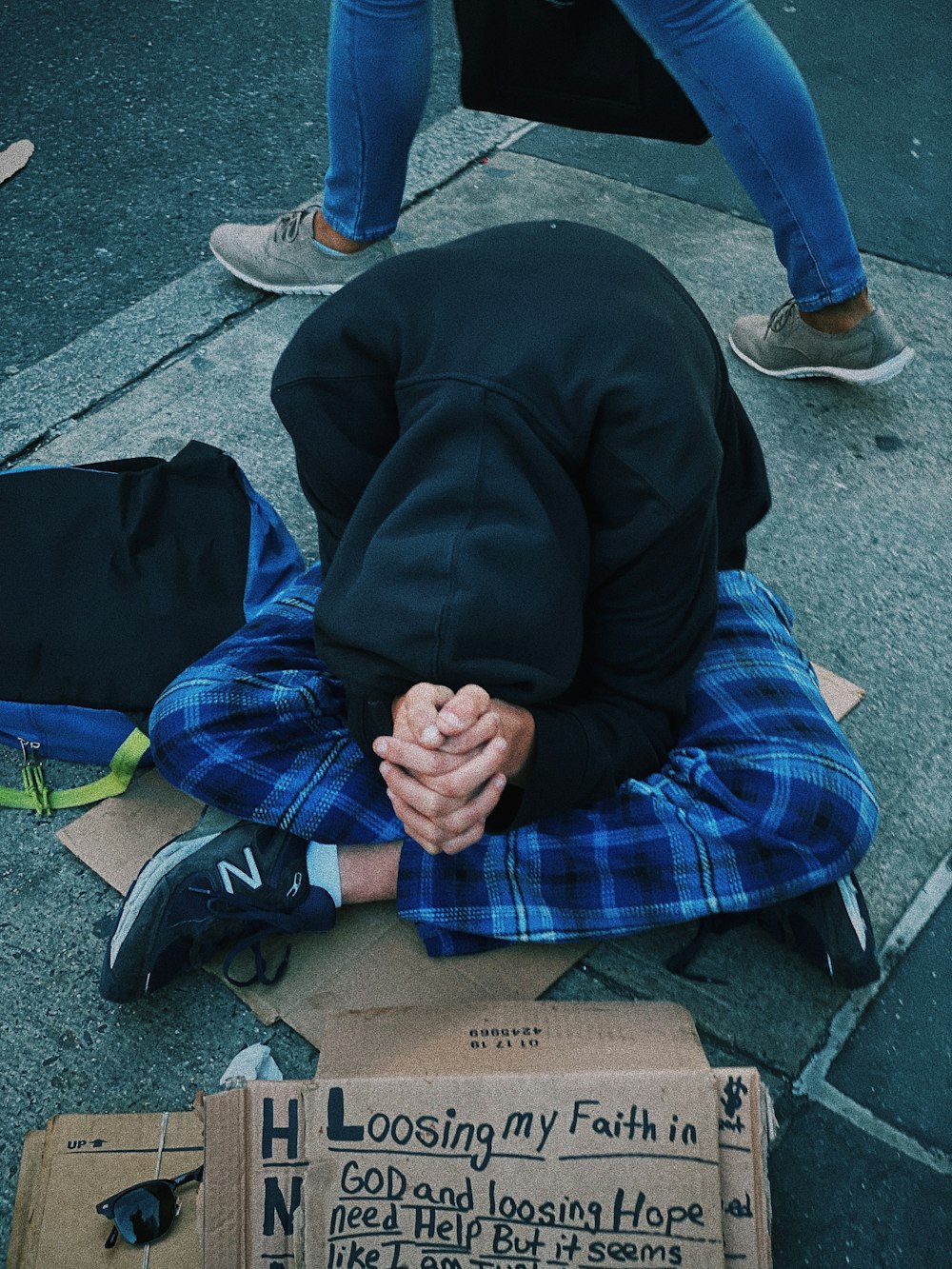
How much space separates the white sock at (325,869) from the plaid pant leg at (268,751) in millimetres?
26

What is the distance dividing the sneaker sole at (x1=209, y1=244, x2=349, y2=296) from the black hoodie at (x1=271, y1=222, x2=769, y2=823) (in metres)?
1.36

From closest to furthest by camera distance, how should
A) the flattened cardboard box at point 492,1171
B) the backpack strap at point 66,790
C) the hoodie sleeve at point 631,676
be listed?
the flattened cardboard box at point 492,1171, the hoodie sleeve at point 631,676, the backpack strap at point 66,790

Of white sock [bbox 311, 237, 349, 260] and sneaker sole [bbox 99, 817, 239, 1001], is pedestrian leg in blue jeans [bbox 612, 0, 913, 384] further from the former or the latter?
sneaker sole [bbox 99, 817, 239, 1001]

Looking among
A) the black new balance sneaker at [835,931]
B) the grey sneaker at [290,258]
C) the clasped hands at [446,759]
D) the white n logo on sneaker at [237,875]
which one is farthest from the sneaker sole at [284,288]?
the black new balance sneaker at [835,931]

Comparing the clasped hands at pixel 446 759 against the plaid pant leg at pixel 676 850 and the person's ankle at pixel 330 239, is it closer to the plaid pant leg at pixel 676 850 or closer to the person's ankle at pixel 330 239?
the plaid pant leg at pixel 676 850

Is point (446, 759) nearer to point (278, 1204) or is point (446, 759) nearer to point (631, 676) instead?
point (631, 676)

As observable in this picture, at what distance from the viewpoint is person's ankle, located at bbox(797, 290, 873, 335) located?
2.59m

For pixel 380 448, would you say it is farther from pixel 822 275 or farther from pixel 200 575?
pixel 822 275

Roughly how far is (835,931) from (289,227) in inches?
78.9

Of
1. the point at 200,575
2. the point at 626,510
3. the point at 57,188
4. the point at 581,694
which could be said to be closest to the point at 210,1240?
the point at 581,694

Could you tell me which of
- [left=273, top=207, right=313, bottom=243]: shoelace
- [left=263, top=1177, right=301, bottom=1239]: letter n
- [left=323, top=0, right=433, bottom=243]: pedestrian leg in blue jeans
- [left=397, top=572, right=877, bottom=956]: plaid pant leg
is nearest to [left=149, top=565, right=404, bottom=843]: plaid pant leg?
[left=397, top=572, right=877, bottom=956]: plaid pant leg

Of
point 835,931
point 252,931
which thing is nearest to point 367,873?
point 252,931

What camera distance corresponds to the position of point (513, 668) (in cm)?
138

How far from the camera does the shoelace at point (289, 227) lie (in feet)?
9.42
